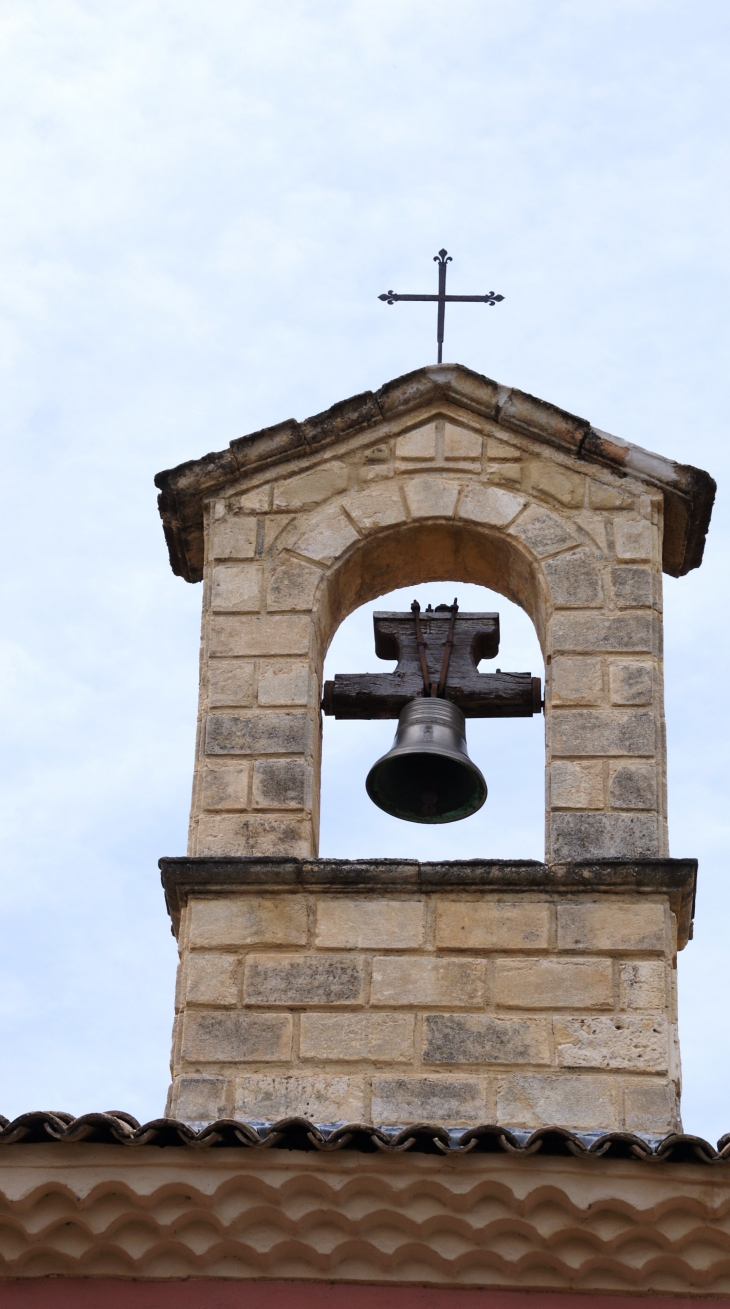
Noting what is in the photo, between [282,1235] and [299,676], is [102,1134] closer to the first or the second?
[282,1235]

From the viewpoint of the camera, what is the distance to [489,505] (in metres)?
8.27

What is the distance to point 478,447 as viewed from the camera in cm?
843

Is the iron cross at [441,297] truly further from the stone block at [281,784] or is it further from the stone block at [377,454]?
the stone block at [281,784]

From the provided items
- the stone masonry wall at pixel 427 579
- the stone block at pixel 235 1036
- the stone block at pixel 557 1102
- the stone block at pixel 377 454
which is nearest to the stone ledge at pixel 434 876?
the stone masonry wall at pixel 427 579

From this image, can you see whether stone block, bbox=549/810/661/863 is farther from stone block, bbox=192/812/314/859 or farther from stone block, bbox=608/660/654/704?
stone block, bbox=192/812/314/859

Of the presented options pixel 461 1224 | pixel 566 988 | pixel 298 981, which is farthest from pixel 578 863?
pixel 461 1224

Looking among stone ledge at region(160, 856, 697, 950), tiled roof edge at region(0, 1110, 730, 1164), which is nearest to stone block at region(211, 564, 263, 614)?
stone ledge at region(160, 856, 697, 950)

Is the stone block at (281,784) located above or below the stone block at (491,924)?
above

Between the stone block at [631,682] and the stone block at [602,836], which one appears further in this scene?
the stone block at [631,682]

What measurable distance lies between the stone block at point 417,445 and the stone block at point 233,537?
0.57 meters

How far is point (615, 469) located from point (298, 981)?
2.16m

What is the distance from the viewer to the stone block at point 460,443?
841cm

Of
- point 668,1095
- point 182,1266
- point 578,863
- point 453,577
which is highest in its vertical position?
point 453,577

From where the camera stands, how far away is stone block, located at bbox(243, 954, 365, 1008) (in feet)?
23.6
